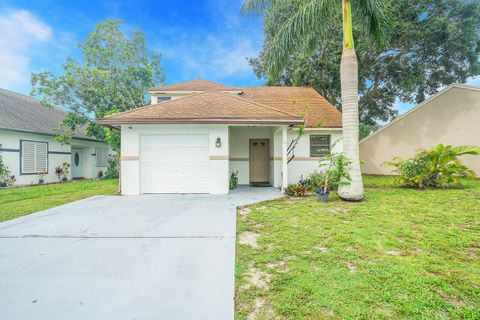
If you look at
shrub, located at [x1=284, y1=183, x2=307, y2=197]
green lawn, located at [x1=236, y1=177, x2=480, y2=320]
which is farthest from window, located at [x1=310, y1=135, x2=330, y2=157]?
green lawn, located at [x1=236, y1=177, x2=480, y2=320]

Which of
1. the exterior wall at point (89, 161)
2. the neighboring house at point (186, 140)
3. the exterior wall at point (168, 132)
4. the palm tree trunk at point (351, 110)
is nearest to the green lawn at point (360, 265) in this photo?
the palm tree trunk at point (351, 110)

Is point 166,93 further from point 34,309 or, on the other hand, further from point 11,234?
point 34,309

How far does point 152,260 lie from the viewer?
3.10 m

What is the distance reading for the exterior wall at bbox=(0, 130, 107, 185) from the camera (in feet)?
37.1

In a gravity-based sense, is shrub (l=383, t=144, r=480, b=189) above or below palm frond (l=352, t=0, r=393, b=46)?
below

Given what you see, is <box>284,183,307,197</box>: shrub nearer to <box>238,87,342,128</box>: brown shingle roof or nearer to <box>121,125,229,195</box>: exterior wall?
<box>121,125,229,195</box>: exterior wall

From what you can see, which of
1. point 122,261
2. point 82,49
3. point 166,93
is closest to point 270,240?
point 122,261

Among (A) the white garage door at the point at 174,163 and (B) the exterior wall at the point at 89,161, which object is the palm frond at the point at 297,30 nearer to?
(A) the white garage door at the point at 174,163

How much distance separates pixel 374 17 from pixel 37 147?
17715 mm

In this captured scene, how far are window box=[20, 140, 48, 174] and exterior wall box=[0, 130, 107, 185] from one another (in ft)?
0.66

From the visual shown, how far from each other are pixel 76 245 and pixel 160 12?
54.3ft

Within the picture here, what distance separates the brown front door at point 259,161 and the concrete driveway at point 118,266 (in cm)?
560

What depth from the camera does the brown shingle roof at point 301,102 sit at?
10.8 metres

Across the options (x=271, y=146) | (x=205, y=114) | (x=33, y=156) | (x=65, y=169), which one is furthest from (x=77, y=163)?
(x=271, y=146)
